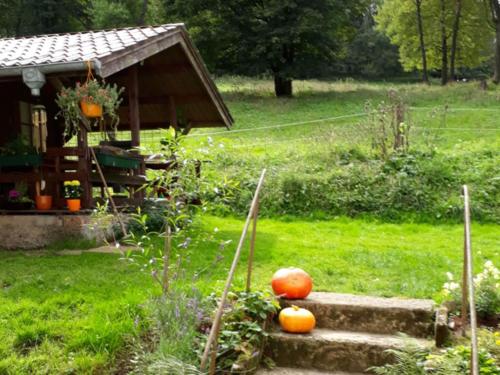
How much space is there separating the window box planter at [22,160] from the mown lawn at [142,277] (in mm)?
1402

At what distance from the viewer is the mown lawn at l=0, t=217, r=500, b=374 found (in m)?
4.60

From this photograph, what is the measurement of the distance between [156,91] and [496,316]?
8382 mm

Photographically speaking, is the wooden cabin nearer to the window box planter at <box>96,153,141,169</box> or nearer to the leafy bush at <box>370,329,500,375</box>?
the window box planter at <box>96,153,141,169</box>

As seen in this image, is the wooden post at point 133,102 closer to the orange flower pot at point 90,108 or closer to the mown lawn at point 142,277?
the orange flower pot at point 90,108

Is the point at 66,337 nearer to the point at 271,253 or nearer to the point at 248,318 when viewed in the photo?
the point at 248,318

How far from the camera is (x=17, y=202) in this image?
8.39 meters

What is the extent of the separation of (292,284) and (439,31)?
111 feet

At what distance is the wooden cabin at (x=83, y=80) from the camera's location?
748cm

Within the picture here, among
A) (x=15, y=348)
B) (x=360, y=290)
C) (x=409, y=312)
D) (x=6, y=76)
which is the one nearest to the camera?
(x=15, y=348)

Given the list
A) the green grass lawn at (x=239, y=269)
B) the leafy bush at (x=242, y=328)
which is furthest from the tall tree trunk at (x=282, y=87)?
the leafy bush at (x=242, y=328)

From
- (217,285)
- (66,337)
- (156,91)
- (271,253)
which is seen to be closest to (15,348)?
(66,337)

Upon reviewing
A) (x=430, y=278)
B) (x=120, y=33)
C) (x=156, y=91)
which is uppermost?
(x=120, y=33)

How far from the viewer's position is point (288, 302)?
17.0ft

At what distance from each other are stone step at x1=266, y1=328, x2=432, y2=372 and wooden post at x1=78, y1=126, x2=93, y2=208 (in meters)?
4.54
